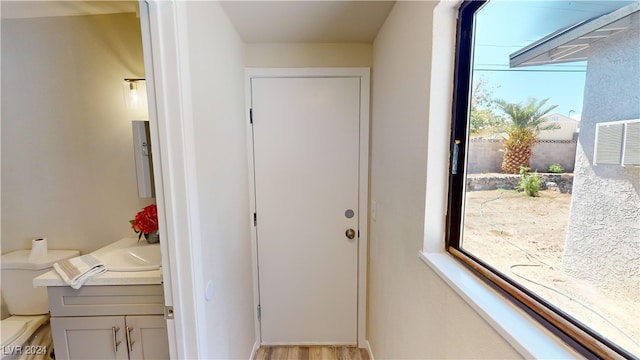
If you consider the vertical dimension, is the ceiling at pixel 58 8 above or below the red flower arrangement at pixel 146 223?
above

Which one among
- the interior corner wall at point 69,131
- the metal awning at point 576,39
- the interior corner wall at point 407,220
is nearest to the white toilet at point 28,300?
the interior corner wall at point 69,131

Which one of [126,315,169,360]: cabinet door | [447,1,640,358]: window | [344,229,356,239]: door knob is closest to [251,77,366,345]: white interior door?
[344,229,356,239]: door knob

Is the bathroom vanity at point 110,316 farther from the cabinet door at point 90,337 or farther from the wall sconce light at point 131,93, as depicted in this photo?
the wall sconce light at point 131,93

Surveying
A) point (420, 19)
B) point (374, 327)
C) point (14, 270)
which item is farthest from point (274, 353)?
point (420, 19)

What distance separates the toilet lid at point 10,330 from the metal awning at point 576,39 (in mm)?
2546

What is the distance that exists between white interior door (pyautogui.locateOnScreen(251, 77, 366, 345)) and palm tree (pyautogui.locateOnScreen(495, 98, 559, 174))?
3.84 feet

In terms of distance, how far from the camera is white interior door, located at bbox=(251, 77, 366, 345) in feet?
6.00

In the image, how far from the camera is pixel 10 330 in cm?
141

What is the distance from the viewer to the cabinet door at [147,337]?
1244 millimetres

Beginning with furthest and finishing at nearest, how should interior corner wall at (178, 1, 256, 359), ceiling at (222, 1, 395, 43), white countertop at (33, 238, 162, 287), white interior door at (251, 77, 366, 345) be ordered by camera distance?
white interior door at (251, 77, 366, 345) < ceiling at (222, 1, 395, 43) < white countertop at (33, 238, 162, 287) < interior corner wall at (178, 1, 256, 359)

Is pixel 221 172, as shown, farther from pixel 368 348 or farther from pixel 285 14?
pixel 368 348

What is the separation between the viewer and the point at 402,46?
3.96ft

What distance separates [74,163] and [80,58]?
66 centimetres

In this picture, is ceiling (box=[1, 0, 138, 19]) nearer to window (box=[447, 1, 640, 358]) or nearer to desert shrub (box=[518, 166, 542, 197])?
window (box=[447, 1, 640, 358])
